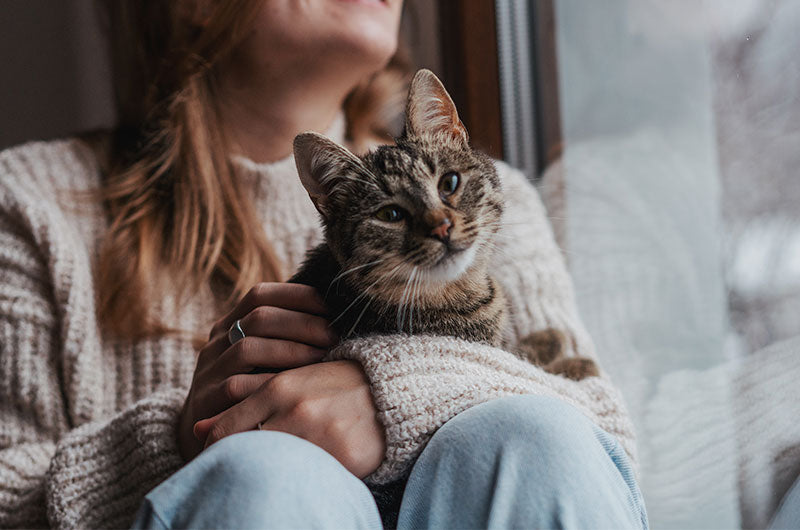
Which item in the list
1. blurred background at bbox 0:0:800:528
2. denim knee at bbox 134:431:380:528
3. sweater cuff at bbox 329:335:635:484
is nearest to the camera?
denim knee at bbox 134:431:380:528

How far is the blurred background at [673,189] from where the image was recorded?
3.14 ft

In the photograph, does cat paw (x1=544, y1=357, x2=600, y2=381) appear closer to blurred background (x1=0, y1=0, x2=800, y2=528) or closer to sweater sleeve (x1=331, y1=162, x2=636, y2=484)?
sweater sleeve (x1=331, y1=162, x2=636, y2=484)

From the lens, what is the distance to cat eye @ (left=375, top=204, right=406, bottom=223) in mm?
782

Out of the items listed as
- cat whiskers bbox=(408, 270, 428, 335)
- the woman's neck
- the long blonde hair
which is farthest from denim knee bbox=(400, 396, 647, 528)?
the woman's neck

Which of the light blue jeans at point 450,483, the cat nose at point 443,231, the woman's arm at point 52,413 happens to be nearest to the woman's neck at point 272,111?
the woman's arm at point 52,413

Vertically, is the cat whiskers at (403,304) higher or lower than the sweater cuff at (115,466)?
higher

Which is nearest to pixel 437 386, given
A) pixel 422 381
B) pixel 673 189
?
pixel 422 381

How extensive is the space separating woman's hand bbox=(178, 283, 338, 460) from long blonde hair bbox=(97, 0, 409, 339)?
259 millimetres

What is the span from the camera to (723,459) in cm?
96

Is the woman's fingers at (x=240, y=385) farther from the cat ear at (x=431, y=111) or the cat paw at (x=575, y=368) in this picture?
the cat paw at (x=575, y=368)

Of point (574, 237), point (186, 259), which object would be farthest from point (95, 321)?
point (574, 237)

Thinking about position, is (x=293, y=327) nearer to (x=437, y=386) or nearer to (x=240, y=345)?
(x=240, y=345)

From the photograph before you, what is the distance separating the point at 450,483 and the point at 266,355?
30 cm

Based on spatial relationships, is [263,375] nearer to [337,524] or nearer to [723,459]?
[337,524]
